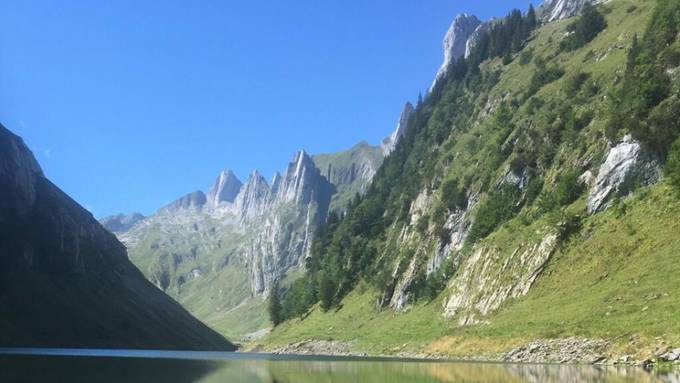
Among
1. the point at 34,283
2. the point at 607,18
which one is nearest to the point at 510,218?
the point at 607,18

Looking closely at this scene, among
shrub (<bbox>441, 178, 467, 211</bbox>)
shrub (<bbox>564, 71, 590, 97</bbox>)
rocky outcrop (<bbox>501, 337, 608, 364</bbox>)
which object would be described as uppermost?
shrub (<bbox>564, 71, 590, 97</bbox>)

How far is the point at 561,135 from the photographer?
114m

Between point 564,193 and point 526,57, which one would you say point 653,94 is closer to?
point 564,193

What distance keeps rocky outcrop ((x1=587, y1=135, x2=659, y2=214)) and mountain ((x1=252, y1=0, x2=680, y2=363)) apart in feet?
0.70

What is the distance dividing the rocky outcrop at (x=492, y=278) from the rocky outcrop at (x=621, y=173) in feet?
32.1

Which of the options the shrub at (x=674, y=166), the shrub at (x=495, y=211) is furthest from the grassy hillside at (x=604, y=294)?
Result: the shrub at (x=495, y=211)

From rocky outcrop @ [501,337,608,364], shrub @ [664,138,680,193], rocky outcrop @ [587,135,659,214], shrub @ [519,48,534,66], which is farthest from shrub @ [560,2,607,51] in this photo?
rocky outcrop @ [501,337,608,364]

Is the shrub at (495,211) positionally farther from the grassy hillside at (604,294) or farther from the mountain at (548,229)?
the grassy hillside at (604,294)

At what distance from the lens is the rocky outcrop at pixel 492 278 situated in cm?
8838

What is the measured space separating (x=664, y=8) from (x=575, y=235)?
6058 cm

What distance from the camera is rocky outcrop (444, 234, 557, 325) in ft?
290

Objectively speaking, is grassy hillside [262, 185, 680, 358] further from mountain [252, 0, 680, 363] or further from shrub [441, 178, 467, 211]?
shrub [441, 178, 467, 211]

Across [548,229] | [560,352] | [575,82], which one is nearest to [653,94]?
[548,229]

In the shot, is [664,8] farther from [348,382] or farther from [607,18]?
[348,382]
